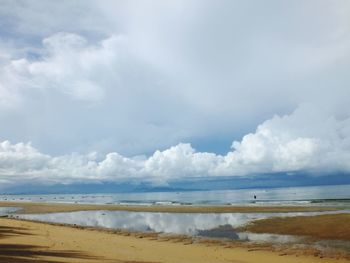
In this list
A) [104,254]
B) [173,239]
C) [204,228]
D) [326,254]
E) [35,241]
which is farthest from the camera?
[204,228]

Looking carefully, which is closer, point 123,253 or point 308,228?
point 123,253

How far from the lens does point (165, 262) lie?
22656mm

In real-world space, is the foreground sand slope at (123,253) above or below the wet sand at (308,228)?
above

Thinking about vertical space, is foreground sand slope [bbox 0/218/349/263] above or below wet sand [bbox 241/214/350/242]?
above

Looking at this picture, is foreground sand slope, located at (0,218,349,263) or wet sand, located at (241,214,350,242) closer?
foreground sand slope, located at (0,218,349,263)

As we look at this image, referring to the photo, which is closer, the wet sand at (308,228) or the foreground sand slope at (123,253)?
the foreground sand slope at (123,253)

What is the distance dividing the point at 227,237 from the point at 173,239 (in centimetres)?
540

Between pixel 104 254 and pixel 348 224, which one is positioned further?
pixel 348 224

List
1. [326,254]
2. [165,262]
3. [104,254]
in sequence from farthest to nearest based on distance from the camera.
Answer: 1. [326,254]
2. [104,254]
3. [165,262]

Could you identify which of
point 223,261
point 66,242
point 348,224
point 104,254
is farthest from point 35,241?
point 348,224

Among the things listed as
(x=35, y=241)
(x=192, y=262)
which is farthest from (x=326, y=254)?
(x=35, y=241)

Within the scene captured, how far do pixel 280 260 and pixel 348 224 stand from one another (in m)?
20.2

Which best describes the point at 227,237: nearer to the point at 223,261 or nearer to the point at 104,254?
the point at 223,261

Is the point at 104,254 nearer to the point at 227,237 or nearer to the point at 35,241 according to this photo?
the point at 35,241
